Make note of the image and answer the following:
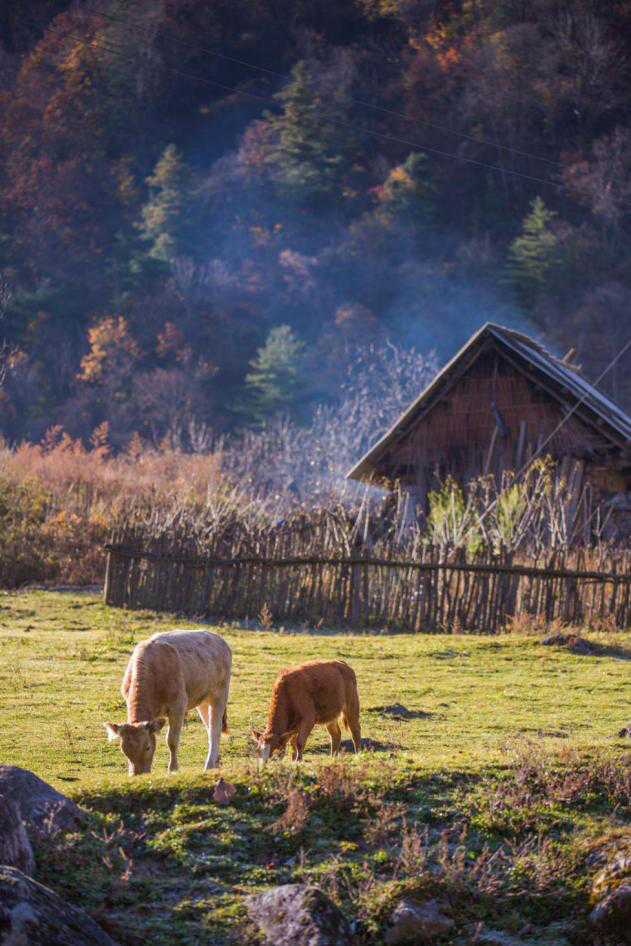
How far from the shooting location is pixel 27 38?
106 m

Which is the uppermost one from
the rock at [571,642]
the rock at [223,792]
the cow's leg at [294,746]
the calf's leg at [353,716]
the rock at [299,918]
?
the rock at [571,642]

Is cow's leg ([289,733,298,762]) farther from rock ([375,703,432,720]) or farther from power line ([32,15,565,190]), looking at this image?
power line ([32,15,565,190])

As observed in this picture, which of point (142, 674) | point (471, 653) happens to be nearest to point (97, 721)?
point (142, 674)

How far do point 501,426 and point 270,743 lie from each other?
23.2 metres

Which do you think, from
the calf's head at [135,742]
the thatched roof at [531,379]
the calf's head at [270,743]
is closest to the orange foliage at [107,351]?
the thatched roof at [531,379]

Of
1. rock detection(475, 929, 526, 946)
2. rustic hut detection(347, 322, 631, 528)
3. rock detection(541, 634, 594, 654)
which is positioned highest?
rustic hut detection(347, 322, 631, 528)

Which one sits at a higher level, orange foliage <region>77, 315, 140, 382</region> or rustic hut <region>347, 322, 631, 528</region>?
orange foliage <region>77, 315, 140, 382</region>

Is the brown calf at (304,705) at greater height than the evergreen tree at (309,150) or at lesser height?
lesser

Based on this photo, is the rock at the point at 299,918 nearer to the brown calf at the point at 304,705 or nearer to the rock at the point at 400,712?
the brown calf at the point at 304,705

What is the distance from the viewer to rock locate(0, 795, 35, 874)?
875 cm

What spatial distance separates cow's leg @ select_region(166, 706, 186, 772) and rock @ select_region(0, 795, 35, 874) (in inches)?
119

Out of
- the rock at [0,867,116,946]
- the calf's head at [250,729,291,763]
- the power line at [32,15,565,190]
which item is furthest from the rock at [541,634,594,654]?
the power line at [32,15,565,190]

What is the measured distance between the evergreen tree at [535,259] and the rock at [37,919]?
218ft

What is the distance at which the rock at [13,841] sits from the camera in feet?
28.7
